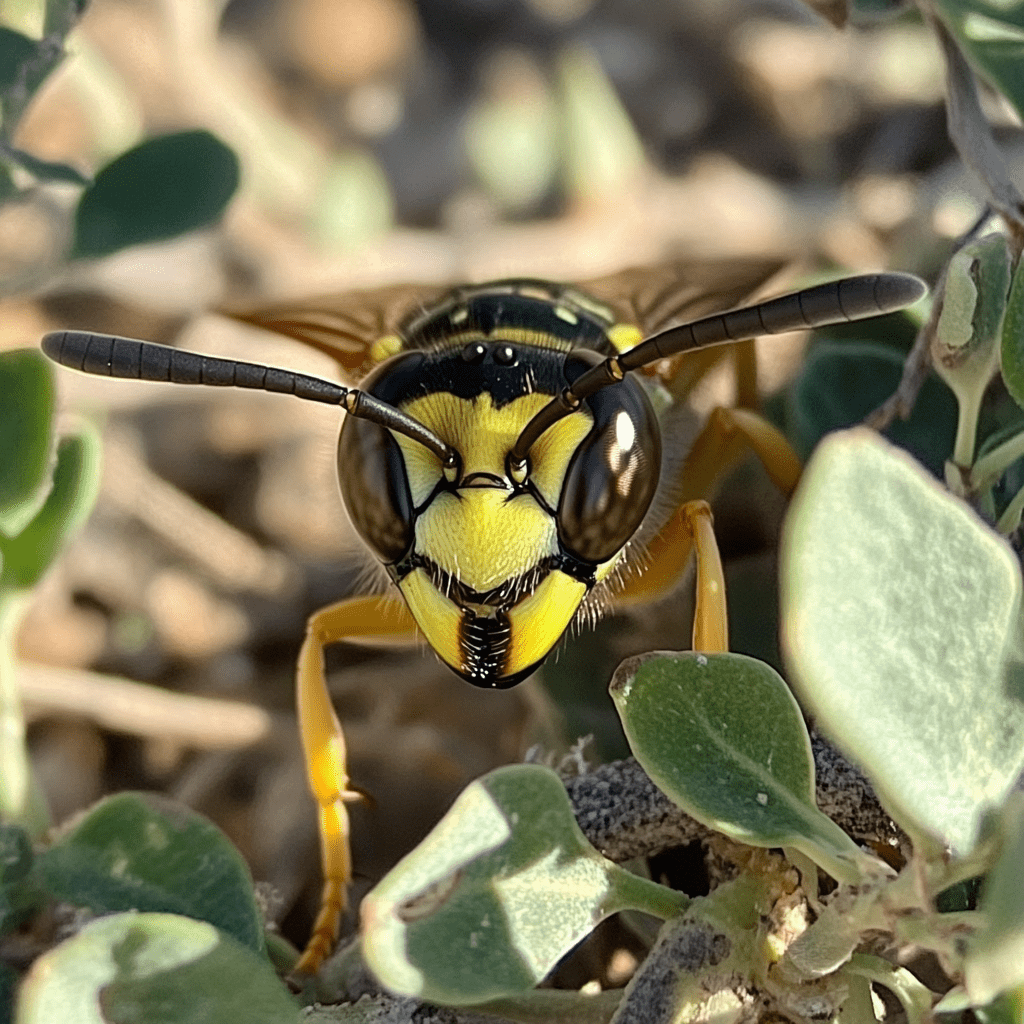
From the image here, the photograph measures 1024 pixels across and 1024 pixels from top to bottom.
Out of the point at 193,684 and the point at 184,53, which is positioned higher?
the point at 184,53

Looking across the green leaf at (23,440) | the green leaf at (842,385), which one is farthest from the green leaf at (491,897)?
the green leaf at (842,385)

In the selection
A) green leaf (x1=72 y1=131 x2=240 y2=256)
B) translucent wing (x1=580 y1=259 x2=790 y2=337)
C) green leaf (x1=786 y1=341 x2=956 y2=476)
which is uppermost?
green leaf (x1=72 y1=131 x2=240 y2=256)

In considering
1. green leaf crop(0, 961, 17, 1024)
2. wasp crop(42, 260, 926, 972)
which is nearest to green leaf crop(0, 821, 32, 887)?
green leaf crop(0, 961, 17, 1024)

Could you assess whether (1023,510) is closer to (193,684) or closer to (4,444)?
(4,444)

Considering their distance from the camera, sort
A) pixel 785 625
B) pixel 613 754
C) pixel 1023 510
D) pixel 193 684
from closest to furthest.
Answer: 1. pixel 785 625
2. pixel 1023 510
3. pixel 613 754
4. pixel 193 684

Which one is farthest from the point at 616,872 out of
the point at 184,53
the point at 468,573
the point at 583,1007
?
the point at 184,53

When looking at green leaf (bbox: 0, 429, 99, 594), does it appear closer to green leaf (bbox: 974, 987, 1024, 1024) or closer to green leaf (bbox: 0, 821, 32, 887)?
green leaf (bbox: 0, 821, 32, 887)

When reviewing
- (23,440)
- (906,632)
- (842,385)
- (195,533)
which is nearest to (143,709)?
(195,533)

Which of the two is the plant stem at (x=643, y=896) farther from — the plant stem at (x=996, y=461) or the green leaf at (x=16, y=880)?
the green leaf at (x=16, y=880)
